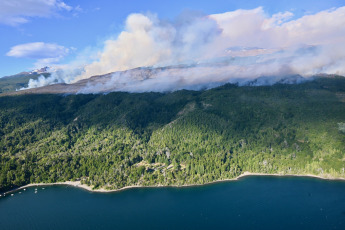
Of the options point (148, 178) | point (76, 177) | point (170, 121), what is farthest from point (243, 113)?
point (76, 177)

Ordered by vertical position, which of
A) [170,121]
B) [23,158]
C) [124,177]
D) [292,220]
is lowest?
[292,220]

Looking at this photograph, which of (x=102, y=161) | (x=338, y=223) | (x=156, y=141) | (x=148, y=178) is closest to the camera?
(x=338, y=223)

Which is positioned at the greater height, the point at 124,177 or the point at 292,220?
the point at 124,177

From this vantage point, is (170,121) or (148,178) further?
(170,121)

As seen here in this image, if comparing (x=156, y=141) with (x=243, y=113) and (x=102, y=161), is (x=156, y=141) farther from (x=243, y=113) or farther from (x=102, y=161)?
(x=243, y=113)

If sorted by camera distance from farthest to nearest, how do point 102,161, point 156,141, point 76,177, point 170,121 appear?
1. point 170,121
2. point 156,141
3. point 102,161
4. point 76,177

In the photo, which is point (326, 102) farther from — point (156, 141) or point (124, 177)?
point (124, 177)

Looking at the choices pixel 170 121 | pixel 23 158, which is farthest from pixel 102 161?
pixel 170 121
